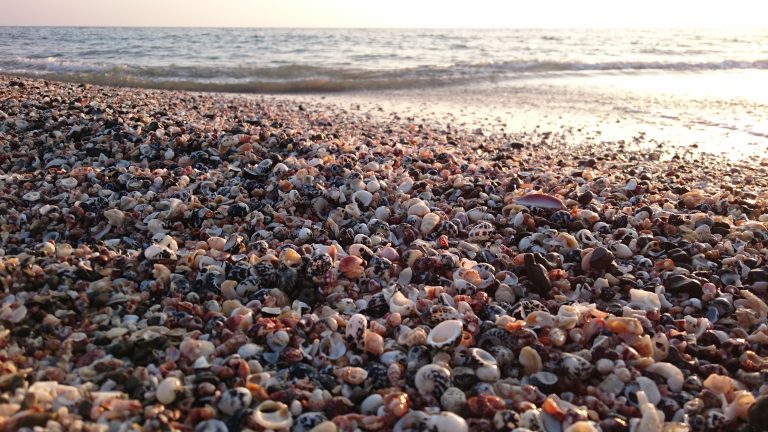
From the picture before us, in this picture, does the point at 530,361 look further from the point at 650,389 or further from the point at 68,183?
the point at 68,183

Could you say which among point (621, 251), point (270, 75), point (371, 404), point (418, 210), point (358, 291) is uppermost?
point (270, 75)

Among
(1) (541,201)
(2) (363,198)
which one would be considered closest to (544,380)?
(1) (541,201)

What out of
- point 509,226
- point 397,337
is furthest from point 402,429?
point 509,226

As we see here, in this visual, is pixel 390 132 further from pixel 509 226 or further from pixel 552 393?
pixel 552 393

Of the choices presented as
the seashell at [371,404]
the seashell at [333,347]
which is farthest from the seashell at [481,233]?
the seashell at [371,404]

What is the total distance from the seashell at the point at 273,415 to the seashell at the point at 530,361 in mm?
896

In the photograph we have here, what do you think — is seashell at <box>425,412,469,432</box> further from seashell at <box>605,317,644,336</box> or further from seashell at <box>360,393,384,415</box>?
seashell at <box>605,317,644,336</box>

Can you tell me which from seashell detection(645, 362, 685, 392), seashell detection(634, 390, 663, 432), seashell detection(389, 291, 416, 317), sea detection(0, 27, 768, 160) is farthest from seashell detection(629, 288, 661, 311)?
sea detection(0, 27, 768, 160)

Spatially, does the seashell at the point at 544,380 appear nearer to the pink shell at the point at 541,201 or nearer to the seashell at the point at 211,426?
the seashell at the point at 211,426

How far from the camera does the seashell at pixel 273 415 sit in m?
1.72

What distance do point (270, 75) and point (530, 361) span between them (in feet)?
38.5

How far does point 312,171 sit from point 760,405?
293 cm

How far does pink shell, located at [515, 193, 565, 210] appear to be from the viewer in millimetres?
3561

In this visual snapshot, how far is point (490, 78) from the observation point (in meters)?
12.9
